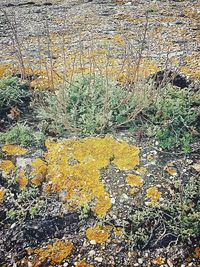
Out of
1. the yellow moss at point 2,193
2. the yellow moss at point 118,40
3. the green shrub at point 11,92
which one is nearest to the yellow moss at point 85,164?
the yellow moss at point 2,193

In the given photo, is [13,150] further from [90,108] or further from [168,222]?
[168,222]

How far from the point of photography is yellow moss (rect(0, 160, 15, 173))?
2574 millimetres

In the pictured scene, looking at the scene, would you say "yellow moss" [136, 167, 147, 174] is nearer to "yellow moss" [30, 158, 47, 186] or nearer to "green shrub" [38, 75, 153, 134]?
"green shrub" [38, 75, 153, 134]

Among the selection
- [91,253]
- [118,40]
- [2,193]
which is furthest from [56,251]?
[118,40]

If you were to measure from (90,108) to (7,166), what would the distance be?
0.93 m

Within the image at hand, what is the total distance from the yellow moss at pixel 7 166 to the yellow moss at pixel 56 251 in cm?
73

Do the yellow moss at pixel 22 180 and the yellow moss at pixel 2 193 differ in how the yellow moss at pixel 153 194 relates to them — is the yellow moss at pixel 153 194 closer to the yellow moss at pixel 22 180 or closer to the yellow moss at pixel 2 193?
the yellow moss at pixel 22 180

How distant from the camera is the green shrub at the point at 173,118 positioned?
2766 millimetres

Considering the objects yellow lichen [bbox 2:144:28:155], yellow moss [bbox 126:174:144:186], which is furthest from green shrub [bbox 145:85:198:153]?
yellow lichen [bbox 2:144:28:155]

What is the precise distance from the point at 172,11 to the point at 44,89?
111 inches

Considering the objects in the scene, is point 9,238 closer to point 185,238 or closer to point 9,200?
point 9,200

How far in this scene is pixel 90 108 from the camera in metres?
3.04

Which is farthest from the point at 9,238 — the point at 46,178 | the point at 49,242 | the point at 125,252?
the point at 125,252

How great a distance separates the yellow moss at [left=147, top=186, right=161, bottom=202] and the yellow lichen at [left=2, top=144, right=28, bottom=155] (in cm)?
108
